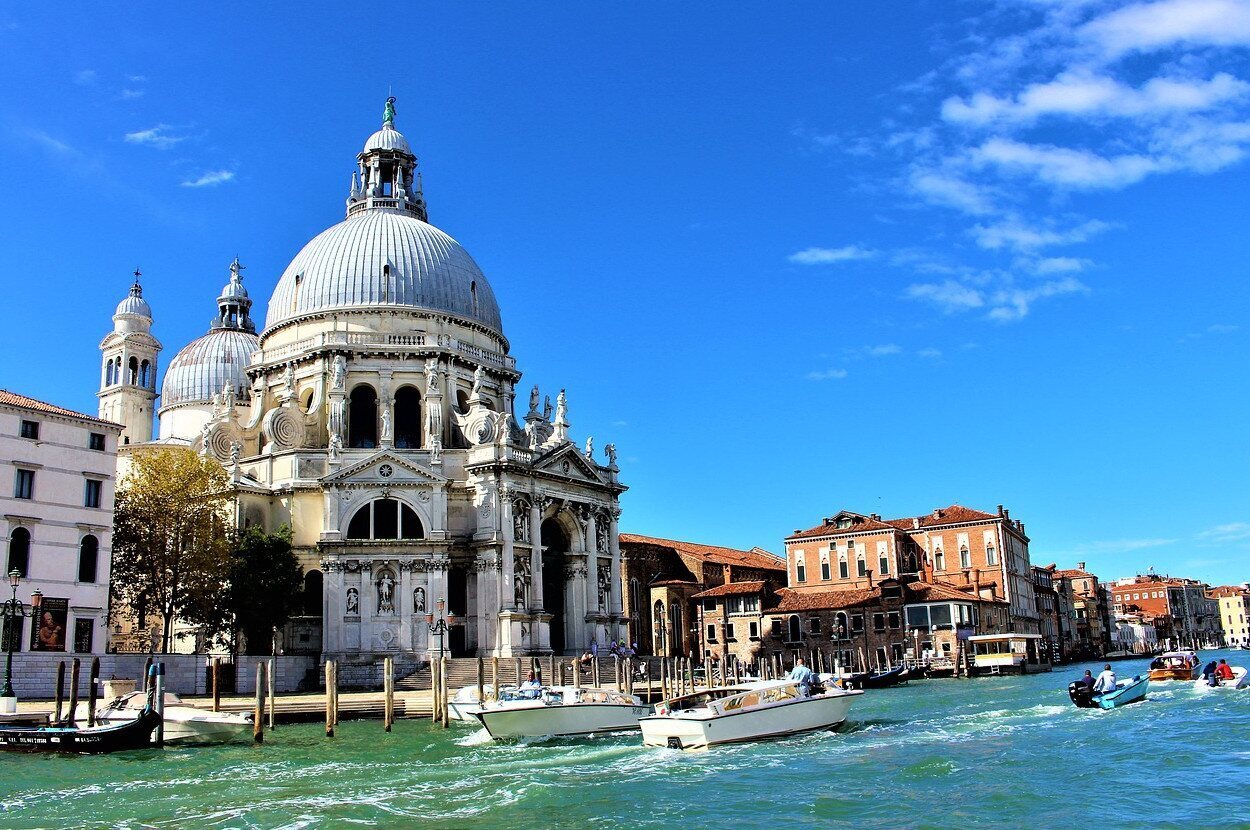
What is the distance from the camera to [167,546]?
35969mm

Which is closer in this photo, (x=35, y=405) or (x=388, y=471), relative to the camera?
(x=35, y=405)

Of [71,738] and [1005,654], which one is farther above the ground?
[1005,654]

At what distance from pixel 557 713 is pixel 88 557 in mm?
15373

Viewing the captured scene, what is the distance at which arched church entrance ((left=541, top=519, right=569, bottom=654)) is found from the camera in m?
45.9

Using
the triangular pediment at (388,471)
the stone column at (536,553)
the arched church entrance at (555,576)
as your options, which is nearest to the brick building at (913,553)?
the arched church entrance at (555,576)

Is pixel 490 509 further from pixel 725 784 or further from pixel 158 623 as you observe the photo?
pixel 725 784

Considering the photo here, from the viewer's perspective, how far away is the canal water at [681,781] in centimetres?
1603

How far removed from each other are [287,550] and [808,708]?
20804 mm

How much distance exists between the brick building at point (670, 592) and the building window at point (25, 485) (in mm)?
31255

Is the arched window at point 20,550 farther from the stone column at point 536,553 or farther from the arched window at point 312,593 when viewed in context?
the stone column at point 536,553

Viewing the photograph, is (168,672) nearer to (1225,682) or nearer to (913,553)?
(1225,682)

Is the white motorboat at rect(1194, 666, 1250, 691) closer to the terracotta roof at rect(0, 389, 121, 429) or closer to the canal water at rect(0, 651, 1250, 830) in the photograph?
the canal water at rect(0, 651, 1250, 830)

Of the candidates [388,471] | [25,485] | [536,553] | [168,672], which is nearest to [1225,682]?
[536,553]

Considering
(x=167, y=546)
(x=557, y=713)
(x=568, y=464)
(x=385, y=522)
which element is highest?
(x=568, y=464)
